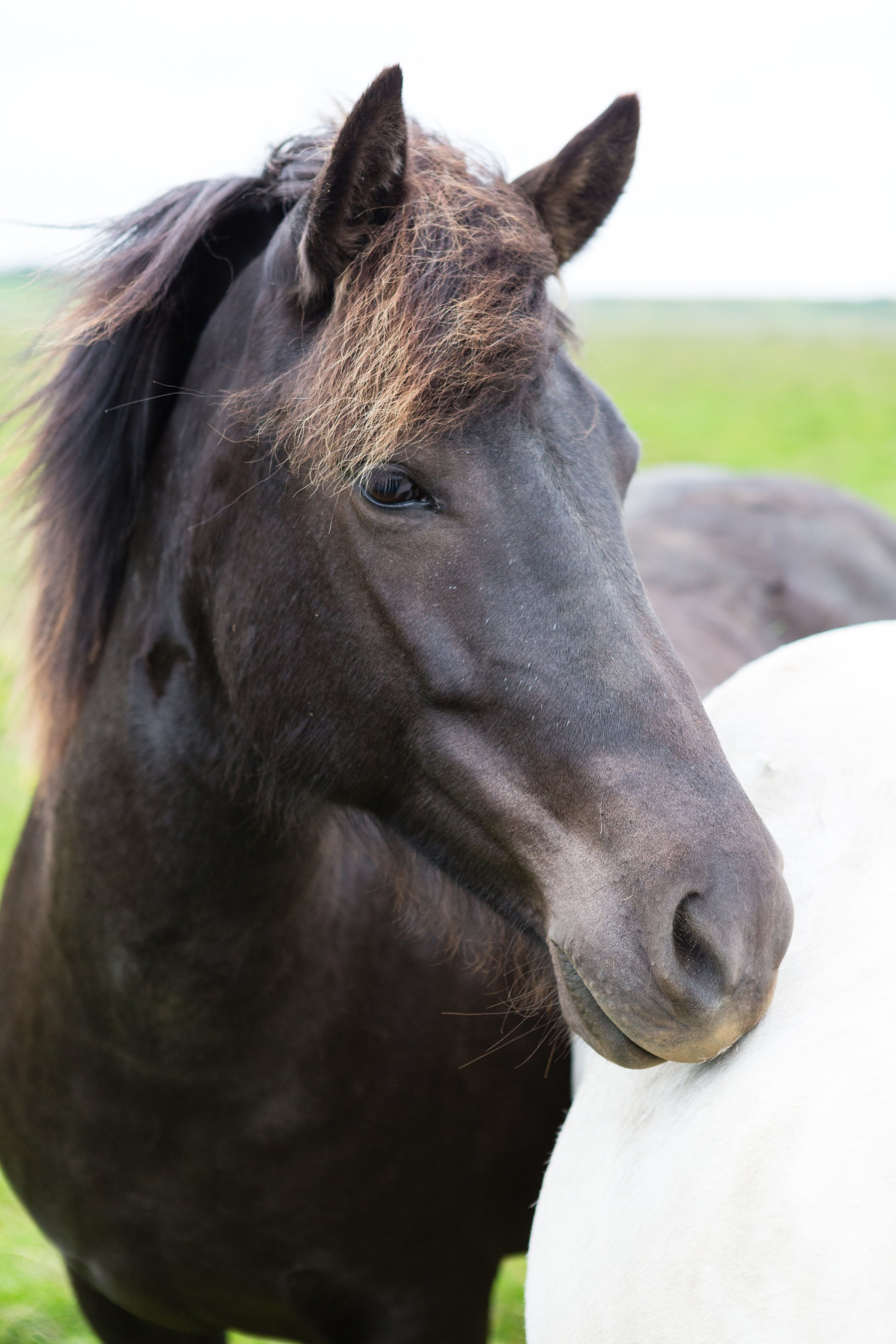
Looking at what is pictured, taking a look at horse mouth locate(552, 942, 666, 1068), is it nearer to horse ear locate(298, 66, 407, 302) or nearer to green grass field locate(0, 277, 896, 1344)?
horse ear locate(298, 66, 407, 302)

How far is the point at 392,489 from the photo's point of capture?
4.82ft

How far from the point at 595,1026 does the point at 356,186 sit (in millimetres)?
1126

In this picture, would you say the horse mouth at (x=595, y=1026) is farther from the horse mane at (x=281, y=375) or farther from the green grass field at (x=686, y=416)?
the green grass field at (x=686, y=416)

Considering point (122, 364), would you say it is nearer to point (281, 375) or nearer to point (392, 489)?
point (281, 375)

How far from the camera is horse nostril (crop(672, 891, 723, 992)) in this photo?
120 centimetres

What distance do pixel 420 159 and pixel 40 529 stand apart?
938 mm

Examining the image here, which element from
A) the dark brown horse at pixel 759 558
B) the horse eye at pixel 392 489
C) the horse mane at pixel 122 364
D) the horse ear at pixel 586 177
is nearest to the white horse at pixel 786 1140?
the horse eye at pixel 392 489

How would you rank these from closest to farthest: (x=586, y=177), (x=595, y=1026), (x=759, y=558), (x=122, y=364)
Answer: (x=595, y=1026), (x=586, y=177), (x=122, y=364), (x=759, y=558)

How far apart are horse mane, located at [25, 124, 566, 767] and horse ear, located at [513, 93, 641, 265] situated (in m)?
0.07

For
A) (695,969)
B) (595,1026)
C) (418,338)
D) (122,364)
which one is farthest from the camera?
(122,364)

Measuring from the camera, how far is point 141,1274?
211 cm

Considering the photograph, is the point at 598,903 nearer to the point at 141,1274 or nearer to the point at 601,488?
the point at 601,488

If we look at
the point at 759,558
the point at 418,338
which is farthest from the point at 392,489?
the point at 759,558

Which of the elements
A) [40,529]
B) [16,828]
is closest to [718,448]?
[16,828]
